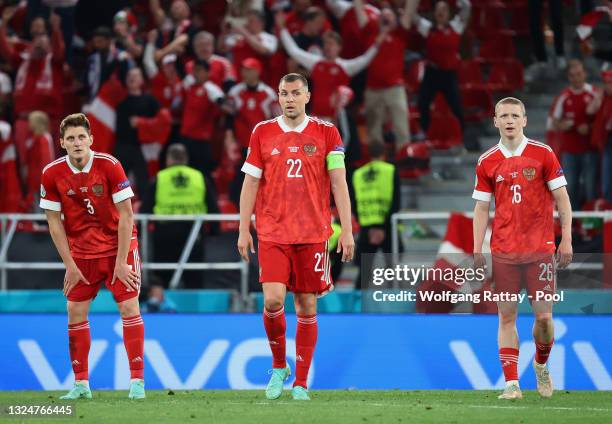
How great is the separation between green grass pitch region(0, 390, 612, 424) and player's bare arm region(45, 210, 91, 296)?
0.82 m

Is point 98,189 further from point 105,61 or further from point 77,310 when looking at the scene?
point 105,61

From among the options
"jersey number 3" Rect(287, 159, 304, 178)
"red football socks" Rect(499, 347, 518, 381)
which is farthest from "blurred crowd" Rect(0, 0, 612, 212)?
"jersey number 3" Rect(287, 159, 304, 178)

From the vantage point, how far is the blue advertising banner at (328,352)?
11836 millimetres

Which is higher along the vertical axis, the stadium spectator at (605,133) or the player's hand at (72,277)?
the stadium spectator at (605,133)

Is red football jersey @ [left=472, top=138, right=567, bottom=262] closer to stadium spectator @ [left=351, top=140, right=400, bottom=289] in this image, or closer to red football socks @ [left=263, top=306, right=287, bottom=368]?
red football socks @ [left=263, top=306, right=287, bottom=368]

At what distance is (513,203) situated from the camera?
948cm

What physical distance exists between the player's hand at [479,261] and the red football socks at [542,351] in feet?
2.19

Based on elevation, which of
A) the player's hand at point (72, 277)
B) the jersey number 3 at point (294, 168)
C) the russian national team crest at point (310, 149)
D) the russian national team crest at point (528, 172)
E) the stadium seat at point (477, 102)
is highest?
the stadium seat at point (477, 102)

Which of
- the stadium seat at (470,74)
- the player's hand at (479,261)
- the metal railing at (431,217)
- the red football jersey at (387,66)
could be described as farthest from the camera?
the stadium seat at (470,74)

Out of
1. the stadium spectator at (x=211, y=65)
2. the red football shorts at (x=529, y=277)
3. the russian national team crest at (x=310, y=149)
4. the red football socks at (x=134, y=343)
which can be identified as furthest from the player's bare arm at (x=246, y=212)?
the stadium spectator at (x=211, y=65)

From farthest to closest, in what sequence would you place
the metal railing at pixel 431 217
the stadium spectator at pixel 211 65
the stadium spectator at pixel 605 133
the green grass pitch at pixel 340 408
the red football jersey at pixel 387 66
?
the red football jersey at pixel 387 66 < the stadium spectator at pixel 211 65 < the stadium spectator at pixel 605 133 < the metal railing at pixel 431 217 < the green grass pitch at pixel 340 408

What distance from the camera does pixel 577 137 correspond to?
1595 centimetres

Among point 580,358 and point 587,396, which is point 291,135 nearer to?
point 587,396

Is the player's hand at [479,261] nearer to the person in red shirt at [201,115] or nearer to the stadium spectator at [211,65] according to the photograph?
the person in red shirt at [201,115]
